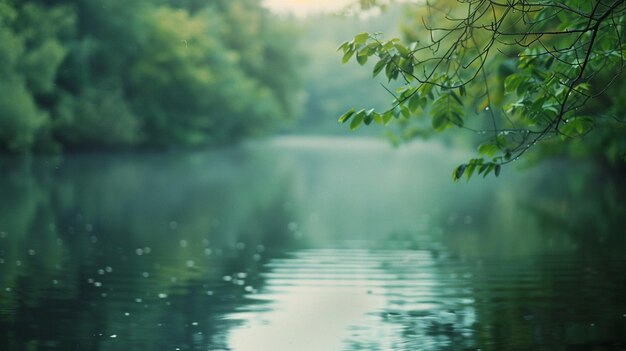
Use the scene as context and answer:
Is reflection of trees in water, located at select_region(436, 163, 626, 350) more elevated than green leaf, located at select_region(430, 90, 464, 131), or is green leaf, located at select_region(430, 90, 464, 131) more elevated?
green leaf, located at select_region(430, 90, 464, 131)

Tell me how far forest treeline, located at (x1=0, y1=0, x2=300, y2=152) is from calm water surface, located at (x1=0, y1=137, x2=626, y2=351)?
293 inches

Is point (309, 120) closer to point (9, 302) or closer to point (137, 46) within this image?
point (137, 46)

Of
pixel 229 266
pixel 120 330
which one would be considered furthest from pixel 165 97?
pixel 120 330

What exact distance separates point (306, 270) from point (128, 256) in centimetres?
249

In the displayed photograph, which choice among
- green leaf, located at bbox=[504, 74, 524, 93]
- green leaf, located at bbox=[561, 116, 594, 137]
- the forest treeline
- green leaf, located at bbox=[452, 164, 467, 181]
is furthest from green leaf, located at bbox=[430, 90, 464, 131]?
the forest treeline

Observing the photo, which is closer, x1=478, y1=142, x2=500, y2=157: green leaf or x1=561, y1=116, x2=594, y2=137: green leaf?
x1=561, y1=116, x2=594, y2=137: green leaf

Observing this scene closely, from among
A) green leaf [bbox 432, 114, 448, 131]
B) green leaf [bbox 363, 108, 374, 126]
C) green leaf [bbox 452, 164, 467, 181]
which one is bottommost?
green leaf [bbox 452, 164, 467, 181]

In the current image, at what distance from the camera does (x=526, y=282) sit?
10453 mm

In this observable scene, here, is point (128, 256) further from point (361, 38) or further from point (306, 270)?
point (361, 38)

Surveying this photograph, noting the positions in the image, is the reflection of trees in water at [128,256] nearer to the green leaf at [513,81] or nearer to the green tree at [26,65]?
the green tree at [26,65]

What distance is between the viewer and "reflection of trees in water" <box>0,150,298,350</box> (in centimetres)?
786

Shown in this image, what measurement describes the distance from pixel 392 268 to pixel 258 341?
4.57 meters

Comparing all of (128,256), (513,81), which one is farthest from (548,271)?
(513,81)

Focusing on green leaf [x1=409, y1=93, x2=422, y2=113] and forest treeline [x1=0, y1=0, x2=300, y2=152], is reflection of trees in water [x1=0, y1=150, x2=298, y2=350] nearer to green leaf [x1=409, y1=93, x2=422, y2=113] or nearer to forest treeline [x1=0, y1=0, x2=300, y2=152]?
green leaf [x1=409, y1=93, x2=422, y2=113]
